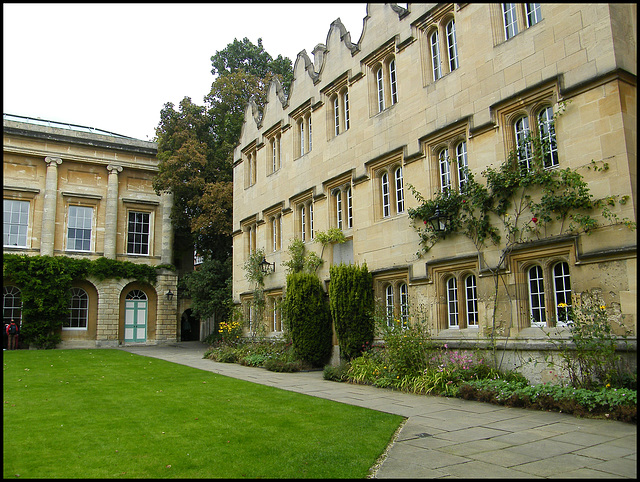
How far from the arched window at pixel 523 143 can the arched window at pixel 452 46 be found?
2.50 meters

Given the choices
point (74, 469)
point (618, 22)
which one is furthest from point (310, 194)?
point (74, 469)

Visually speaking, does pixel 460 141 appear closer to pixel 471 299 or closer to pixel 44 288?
pixel 471 299

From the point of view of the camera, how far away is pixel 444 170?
12672mm

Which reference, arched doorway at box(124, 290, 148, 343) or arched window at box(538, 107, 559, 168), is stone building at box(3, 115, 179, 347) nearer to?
arched doorway at box(124, 290, 148, 343)

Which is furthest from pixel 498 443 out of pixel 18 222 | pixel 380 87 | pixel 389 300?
pixel 18 222

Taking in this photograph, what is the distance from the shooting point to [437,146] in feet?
41.6

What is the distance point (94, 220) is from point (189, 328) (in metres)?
9.52

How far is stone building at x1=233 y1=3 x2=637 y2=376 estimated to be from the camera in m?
9.13

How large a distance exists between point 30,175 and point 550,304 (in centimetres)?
2737

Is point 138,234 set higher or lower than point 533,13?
lower

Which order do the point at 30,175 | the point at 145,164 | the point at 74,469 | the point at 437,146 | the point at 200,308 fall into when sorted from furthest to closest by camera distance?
the point at 145,164, the point at 30,175, the point at 200,308, the point at 437,146, the point at 74,469

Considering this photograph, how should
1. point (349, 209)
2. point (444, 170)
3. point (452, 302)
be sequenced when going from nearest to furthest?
1. point (452, 302)
2. point (444, 170)
3. point (349, 209)

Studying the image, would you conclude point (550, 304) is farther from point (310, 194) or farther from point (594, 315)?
point (310, 194)

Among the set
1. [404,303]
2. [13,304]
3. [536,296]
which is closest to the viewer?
[536,296]
